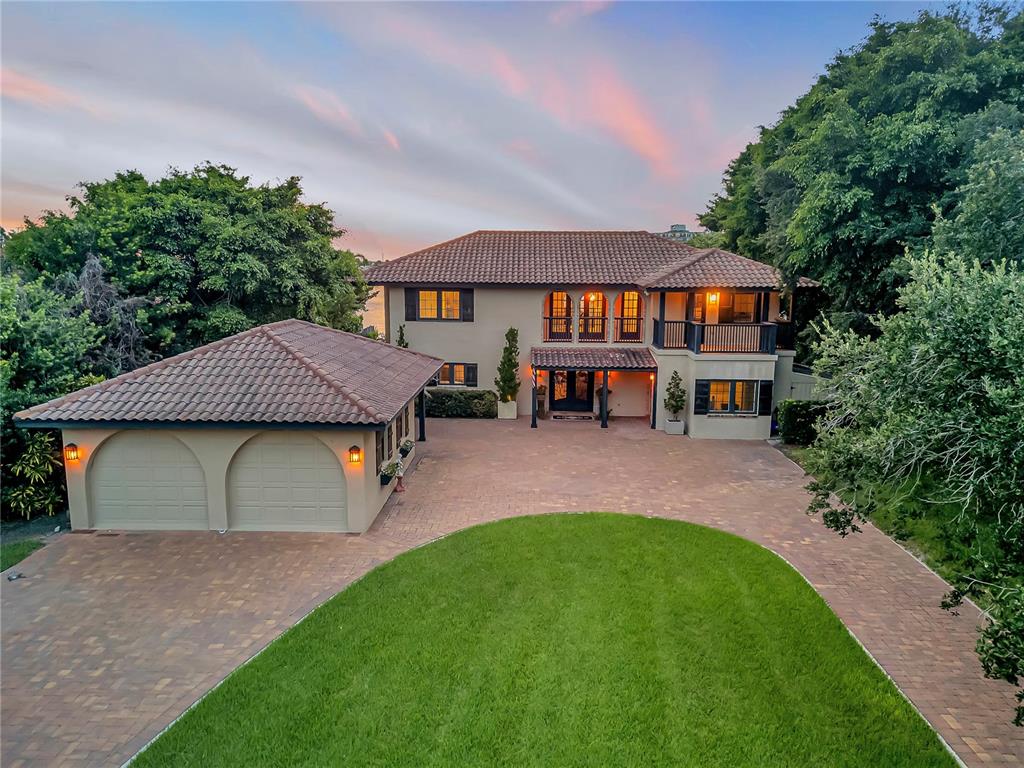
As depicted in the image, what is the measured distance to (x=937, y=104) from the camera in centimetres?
1584

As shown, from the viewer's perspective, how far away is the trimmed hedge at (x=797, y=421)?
1986 centimetres

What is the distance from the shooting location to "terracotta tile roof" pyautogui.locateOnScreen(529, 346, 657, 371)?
22.2 m

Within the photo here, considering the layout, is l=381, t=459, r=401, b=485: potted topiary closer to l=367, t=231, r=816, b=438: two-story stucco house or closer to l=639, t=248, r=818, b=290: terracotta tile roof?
l=367, t=231, r=816, b=438: two-story stucco house

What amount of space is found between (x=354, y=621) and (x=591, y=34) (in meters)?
19.2

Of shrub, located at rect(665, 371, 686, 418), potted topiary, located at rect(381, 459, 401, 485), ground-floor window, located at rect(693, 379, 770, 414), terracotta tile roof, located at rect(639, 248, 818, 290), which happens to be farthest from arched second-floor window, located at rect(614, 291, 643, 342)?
potted topiary, located at rect(381, 459, 401, 485)

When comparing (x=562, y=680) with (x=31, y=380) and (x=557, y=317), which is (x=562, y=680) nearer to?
(x=31, y=380)

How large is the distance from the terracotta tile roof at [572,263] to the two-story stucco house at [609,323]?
0.26ft

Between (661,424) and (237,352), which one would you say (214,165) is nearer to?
(237,352)

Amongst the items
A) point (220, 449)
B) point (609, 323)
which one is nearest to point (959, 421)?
point (220, 449)

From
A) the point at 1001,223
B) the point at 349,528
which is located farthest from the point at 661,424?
the point at 349,528

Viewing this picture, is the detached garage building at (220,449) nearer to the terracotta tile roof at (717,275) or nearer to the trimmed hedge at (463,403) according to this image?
the trimmed hedge at (463,403)

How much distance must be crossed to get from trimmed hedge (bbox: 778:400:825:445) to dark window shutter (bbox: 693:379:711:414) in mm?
2523

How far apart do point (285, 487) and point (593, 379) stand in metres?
14.9

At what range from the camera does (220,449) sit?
39.8 feet
